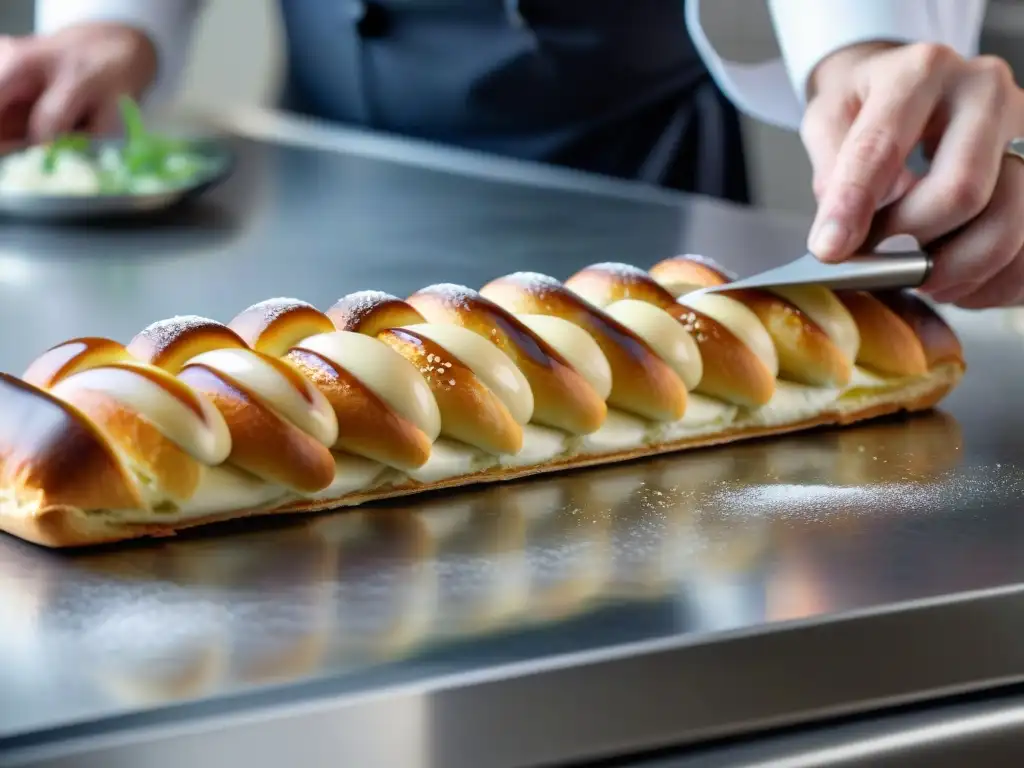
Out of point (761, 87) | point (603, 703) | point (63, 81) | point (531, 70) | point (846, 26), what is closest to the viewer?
point (603, 703)

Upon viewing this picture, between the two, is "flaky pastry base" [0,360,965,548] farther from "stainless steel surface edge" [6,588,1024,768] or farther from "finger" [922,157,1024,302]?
"stainless steel surface edge" [6,588,1024,768]

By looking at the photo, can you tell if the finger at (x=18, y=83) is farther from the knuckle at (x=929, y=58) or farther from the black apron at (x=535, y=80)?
the knuckle at (x=929, y=58)

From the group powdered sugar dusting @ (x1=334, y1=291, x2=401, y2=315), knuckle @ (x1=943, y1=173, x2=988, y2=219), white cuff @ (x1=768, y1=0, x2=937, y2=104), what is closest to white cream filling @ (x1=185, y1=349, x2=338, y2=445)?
powdered sugar dusting @ (x1=334, y1=291, x2=401, y2=315)

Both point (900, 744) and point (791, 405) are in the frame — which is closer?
point (900, 744)

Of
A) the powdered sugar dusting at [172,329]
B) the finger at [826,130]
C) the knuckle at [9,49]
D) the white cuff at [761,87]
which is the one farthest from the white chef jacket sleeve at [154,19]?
the powdered sugar dusting at [172,329]

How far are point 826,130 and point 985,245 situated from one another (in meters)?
0.19

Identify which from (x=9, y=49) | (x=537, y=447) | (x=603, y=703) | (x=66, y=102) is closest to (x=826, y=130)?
(x=537, y=447)

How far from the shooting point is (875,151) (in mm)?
1052

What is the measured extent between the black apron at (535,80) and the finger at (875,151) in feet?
2.98

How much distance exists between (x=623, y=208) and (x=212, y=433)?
1.04 meters

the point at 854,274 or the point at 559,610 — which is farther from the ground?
the point at 854,274

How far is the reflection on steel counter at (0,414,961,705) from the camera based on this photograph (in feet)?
2.09

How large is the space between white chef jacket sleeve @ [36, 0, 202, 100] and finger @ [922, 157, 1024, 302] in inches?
55.5

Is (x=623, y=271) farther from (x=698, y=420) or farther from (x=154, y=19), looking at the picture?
(x=154, y=19)
